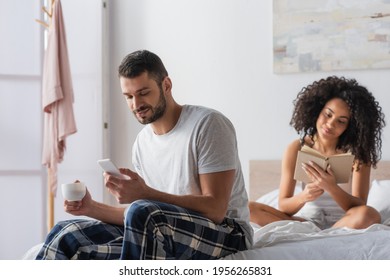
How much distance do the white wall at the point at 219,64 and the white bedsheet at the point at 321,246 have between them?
4.77ft

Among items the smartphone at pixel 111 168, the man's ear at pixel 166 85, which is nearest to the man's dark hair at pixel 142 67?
the man's ear at pixel 166 85

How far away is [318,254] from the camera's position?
2139mm

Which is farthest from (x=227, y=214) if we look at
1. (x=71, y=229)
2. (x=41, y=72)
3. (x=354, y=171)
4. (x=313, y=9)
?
(x=41, y=72)

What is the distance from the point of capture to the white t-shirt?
6.95ft

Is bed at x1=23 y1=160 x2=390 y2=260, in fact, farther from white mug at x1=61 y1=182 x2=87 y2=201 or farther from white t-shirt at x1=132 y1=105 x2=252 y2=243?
white mug at x1=61 y1=182 x2=87 y2=201

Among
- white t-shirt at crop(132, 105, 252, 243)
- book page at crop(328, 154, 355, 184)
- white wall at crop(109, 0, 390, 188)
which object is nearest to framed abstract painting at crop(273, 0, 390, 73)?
white wall at crop(109, 0, 390, 188)

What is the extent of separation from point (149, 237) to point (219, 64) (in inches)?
87.1

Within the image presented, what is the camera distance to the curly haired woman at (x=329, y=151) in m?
2.78

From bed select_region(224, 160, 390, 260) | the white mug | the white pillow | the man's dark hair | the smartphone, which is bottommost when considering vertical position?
bed select_region(224, 160, 390, 260)

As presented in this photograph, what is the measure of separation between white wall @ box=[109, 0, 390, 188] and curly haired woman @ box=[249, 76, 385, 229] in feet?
1.79

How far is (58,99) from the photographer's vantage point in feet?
12.3
